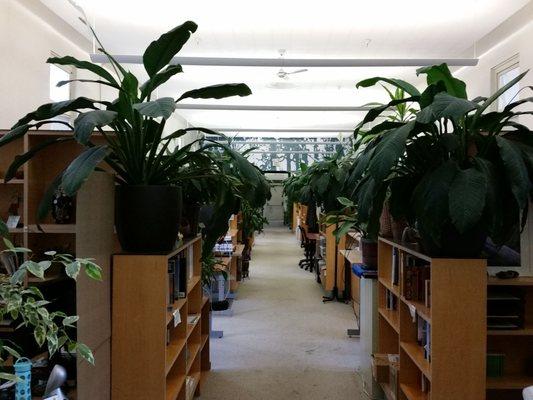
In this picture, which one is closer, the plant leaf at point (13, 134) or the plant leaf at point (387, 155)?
A: the plant leaf at point (387, 155)

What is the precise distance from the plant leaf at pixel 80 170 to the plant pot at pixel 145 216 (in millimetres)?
296

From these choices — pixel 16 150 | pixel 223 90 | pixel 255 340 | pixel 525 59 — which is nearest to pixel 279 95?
pixel 525 59

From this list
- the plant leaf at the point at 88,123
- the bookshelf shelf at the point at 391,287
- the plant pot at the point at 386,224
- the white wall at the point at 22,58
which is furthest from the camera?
the white wall at the point at 22,58

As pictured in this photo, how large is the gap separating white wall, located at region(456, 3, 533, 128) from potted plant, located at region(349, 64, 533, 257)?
10.6ft

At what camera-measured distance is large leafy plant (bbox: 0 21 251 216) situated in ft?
5.57

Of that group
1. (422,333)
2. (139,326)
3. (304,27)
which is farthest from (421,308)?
(304,27)

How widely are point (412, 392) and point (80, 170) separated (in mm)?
2188

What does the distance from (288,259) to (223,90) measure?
856 centimetres

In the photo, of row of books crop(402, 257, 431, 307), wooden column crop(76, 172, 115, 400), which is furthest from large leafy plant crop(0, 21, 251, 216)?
row of books crop(402, 257, 431, 307)

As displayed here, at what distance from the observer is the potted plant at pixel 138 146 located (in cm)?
193

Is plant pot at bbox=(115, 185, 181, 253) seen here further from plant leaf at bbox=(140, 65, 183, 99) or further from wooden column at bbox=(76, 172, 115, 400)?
plant leaf at bbox=(140, 65, 183, 99)

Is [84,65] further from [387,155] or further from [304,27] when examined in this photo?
[304,27]

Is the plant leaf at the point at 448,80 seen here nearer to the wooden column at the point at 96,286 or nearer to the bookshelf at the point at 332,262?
the wooden column at the point at 96,286

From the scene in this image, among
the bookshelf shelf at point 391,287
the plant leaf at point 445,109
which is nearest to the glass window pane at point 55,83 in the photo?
the bookshelf shelf at point 391,287
